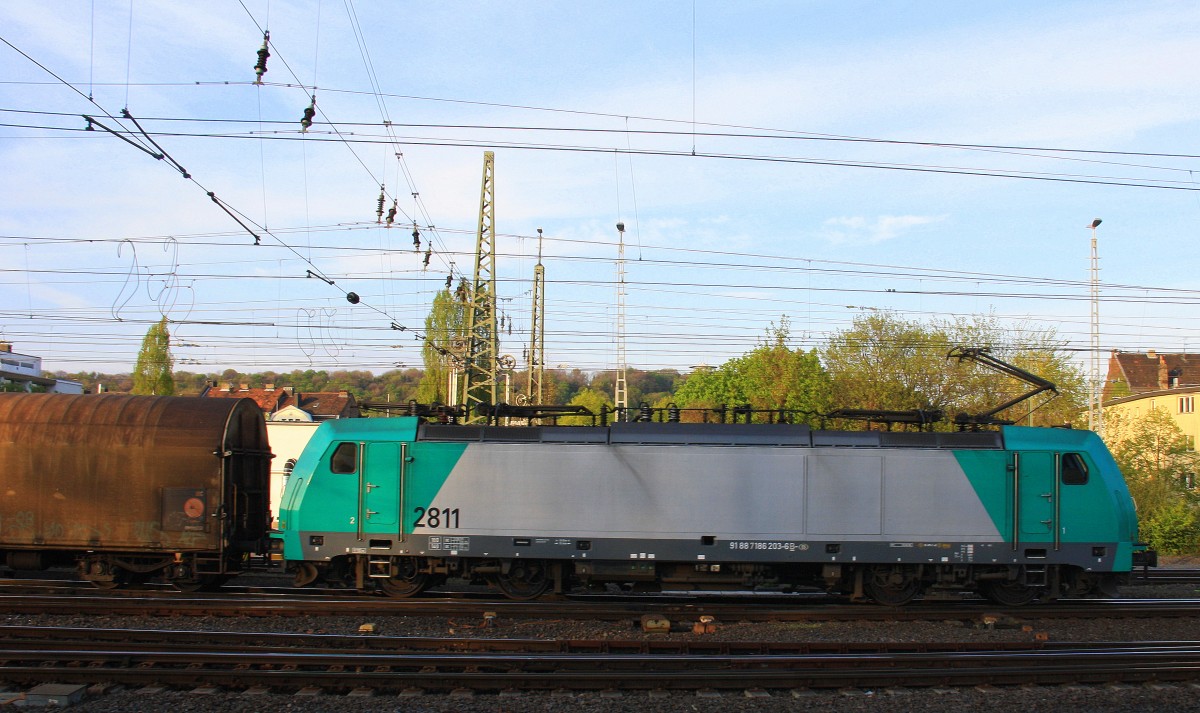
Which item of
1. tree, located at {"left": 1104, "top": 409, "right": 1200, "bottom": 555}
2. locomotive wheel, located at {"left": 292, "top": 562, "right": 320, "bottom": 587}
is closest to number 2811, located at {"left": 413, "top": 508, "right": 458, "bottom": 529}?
locomotive wheel, located at {"left": 292, "top": 562, "right": 320, "bottom": 587}

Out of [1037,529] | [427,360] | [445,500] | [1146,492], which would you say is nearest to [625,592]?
[445,500]

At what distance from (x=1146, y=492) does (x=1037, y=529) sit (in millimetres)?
17016

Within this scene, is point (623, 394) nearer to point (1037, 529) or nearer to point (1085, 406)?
point (1085, 406)

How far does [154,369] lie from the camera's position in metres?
55.8

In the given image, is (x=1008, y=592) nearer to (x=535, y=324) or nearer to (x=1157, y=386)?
(x=535, y=324)

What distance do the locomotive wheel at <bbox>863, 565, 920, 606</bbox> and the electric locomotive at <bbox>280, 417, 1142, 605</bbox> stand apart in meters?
0.03

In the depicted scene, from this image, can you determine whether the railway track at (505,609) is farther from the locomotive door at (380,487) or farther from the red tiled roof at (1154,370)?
the red tiled roof at (1154,370)

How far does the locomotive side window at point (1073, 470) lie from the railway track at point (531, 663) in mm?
3438

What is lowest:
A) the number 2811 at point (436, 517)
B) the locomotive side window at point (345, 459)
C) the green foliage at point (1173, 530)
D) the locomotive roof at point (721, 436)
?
the green foliage at point (1173, 530)

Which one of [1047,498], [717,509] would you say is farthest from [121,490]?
[1047,498]

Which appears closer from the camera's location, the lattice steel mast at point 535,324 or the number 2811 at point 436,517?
the number 2811 at point 436,517

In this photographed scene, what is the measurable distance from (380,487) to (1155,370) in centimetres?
6485

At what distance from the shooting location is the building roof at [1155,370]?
56.2 meters

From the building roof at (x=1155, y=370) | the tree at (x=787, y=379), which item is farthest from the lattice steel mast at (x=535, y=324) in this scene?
the building roof at (x=1155, y=370)
